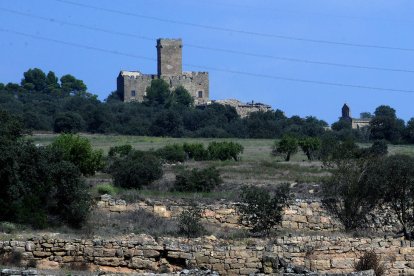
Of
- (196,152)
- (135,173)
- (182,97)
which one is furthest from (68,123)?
(182,97)

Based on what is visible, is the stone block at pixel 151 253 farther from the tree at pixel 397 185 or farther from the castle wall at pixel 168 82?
the castle wall at pixel 168 82

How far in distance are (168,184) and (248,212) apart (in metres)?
11.5

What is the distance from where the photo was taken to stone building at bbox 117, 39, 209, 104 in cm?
12669

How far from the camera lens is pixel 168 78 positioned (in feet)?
426

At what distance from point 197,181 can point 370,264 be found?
63.3 feet

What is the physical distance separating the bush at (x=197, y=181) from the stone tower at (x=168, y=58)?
9594 centimetres

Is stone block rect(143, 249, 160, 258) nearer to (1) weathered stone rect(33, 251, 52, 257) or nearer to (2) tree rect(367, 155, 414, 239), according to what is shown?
(1) weathered stone rect(33, 251, 52, 257)

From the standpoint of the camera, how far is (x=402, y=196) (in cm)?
2859

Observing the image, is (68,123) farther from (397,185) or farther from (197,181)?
(397,185)

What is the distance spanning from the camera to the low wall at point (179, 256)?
19.5 metres

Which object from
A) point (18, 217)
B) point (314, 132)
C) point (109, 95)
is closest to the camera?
point (18, 217)

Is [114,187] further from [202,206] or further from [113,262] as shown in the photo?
[113,262]

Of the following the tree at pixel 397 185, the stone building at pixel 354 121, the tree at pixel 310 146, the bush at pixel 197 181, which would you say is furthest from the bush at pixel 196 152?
the stone building at pixel 354 121

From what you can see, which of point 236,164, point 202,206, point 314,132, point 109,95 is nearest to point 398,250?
point 202,206
